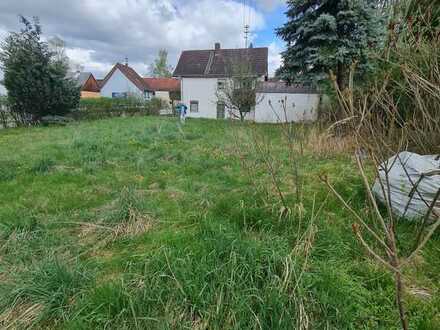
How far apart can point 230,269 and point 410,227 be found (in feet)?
6.94

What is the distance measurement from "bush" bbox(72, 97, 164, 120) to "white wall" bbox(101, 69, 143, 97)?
9.88 metres

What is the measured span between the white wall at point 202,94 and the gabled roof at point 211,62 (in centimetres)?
49

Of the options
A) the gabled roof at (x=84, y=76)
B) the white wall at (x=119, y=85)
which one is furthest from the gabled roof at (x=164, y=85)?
the gabled roof at (x=84, y=76)

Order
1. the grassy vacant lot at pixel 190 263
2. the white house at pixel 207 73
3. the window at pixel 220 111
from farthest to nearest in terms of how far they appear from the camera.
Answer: the window at pixel 220 111 → the white house at pixel 207 73 → the grassy vacant lot at pixel 190 263

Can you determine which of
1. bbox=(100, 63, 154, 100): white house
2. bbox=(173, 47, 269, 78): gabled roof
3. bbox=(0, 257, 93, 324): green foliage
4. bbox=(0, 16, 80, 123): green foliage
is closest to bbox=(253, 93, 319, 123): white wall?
bbox=(173, 47, 269, 78): gabled roof

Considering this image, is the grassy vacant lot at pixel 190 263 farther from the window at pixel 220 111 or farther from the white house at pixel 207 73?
the white house at pixel 207 73

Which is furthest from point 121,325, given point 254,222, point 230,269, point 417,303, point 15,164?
point 15,164

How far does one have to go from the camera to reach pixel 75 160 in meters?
5.45

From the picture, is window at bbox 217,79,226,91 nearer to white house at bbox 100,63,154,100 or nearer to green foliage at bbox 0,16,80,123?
green foliage at bbox 0,16,80,123

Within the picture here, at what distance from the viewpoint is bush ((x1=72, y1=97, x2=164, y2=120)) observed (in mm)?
15422

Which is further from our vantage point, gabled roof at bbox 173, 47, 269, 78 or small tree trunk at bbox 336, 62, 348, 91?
gabled roof at bbox 173, 47, 269, 78

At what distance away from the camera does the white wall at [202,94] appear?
69.5 ft

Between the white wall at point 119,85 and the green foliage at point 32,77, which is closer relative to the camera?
the green foliage at point 32,77

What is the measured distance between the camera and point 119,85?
100 ft
